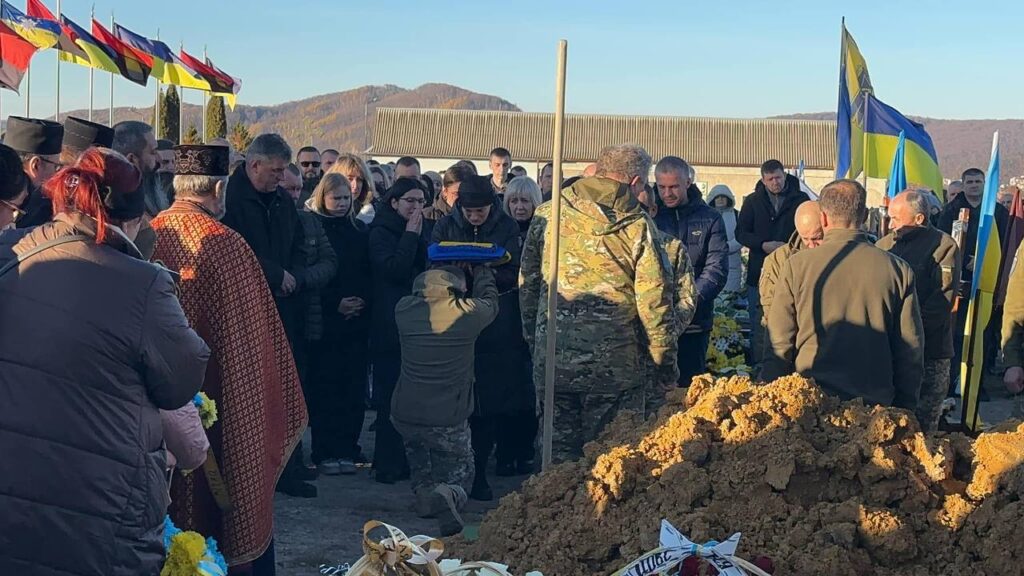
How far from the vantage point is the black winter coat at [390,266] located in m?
8.12

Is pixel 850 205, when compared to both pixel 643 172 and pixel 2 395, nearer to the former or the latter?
pixel 643 172

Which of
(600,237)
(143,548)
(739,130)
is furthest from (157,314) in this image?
(739,130)

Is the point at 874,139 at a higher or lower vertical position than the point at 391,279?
higher

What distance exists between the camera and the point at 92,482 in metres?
3.45

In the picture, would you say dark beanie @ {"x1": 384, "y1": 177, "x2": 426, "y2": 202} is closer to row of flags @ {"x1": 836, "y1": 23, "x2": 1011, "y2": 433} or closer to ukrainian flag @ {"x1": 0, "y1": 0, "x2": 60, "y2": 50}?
row of flags @ {"x1": 836, "y1": 23, "x2": 1011, "y2": 433}

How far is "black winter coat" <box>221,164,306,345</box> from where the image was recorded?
23.2 ft

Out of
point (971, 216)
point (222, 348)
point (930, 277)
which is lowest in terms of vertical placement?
point (222, 348)

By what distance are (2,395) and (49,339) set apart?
213 mm

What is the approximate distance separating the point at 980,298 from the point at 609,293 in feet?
9.21

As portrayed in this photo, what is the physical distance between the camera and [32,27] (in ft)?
63.6

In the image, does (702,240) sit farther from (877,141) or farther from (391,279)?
(877,141)

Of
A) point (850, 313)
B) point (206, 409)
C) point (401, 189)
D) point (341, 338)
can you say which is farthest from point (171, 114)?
point (206, 409)

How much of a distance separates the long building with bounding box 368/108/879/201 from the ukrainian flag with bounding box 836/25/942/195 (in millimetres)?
51493

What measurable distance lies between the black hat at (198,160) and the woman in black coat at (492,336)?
8.32 ft
